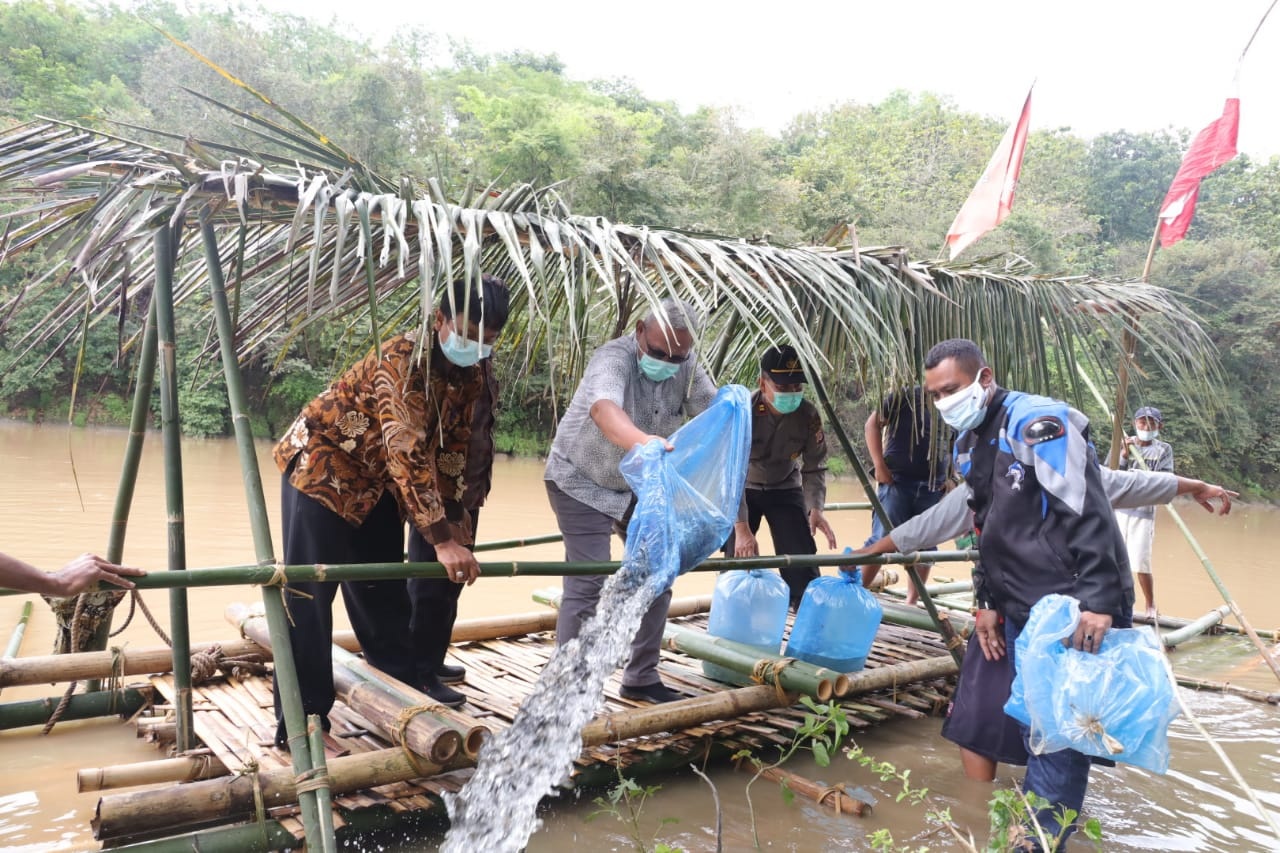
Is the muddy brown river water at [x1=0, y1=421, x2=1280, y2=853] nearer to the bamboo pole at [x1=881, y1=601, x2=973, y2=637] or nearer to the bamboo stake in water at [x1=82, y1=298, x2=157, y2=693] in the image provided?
the bamboo stake in water at [x1=82, y1=298, x2=157, y2=693]

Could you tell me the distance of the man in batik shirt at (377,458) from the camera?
2.60 m

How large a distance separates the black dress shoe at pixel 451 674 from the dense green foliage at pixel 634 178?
10.2m

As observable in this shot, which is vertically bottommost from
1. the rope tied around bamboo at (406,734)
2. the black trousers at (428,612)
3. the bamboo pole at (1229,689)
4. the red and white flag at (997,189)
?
the bamboo pole at (1229,689)

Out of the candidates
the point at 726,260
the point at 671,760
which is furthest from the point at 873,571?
the point at 726,260

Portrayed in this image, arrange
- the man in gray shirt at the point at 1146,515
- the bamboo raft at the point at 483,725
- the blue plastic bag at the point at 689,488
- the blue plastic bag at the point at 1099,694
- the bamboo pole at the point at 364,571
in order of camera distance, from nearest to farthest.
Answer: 1. the bamboo pole at the point at 364,571
2. the blue plastic bag at the point at 1099,694
3. the bamboo raft at the point at 483,725
4. the blue plastic bag at the point at 689,488
5. the man in gray shirt at the point at 1146,515

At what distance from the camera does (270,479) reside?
13.3m

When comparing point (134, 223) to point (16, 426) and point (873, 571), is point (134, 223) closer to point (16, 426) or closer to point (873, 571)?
point (873, 571)

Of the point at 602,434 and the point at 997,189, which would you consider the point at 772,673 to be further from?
the point at 997,189

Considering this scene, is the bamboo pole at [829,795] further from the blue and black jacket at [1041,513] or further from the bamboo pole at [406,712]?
the bamboo pole at [406,712]

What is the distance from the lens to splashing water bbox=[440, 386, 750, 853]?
2701 millimetres

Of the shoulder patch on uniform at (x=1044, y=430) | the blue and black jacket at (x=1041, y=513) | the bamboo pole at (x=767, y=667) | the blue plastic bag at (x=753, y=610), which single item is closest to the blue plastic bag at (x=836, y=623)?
the blue plastic bag at (x=753, y=610)

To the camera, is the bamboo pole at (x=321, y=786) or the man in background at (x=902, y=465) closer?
the bamboo pole at (x=321, y=786)

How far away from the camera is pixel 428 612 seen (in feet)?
11.0

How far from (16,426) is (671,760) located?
66.9 feet
